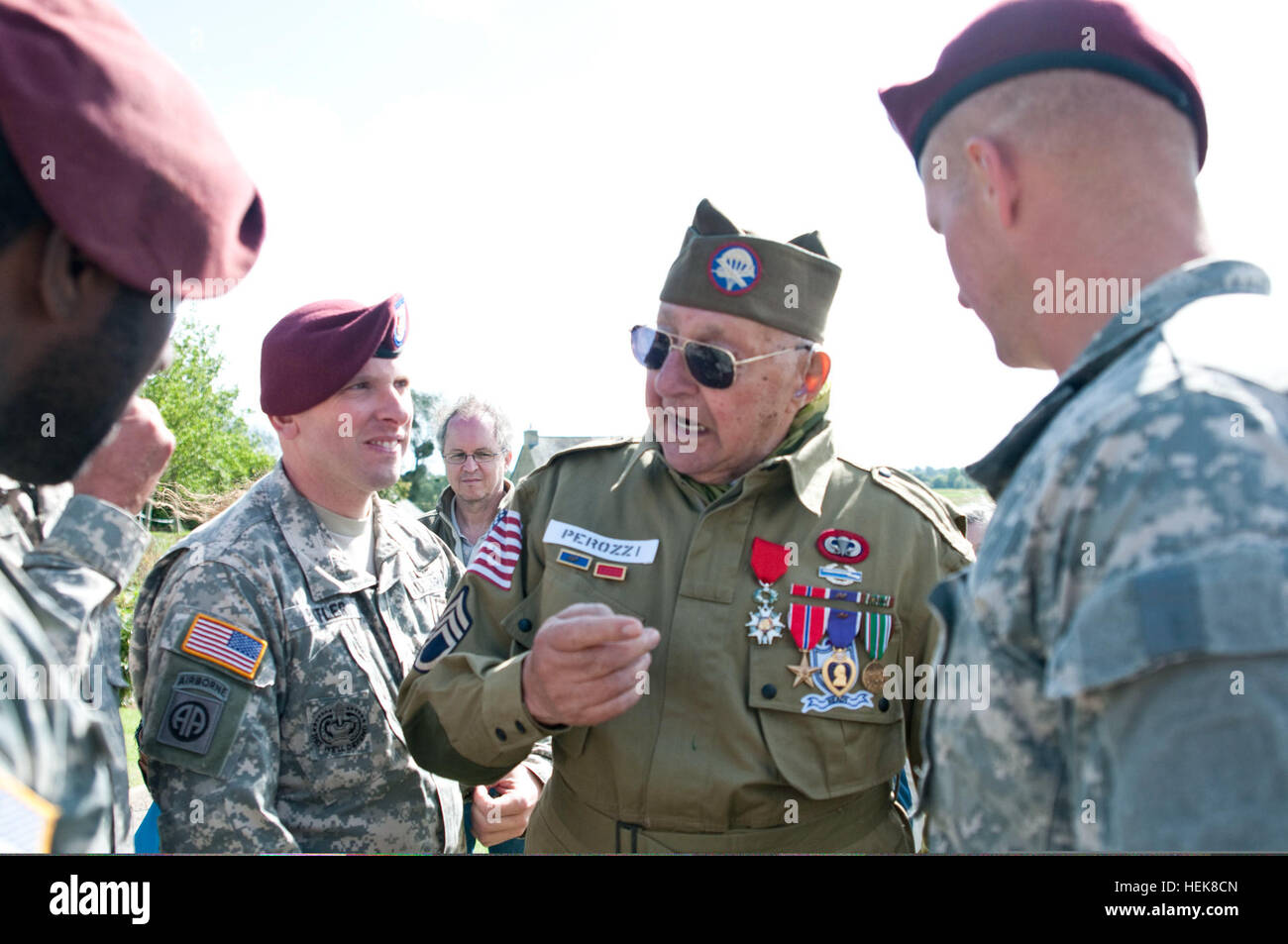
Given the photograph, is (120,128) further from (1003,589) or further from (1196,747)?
(1196,747)

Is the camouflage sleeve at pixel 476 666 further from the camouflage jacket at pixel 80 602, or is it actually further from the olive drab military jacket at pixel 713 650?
the camouflage jacket at pixel 80 602

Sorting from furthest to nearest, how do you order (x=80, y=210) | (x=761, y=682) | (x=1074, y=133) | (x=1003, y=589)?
(x=761, y=682) → (x=1074, y=133) → (x=1003, y=589) → (x=80, y=210)

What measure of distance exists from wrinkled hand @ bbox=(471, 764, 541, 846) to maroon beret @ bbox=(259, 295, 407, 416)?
4.33ft

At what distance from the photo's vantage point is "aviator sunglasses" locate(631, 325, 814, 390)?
236 centimetres

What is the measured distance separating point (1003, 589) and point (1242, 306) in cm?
47

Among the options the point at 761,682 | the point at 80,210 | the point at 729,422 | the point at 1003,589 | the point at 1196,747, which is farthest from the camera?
the point at 729,422

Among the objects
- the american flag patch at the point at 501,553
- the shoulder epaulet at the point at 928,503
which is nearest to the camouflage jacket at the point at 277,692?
the american flag patch at the point at 501,553

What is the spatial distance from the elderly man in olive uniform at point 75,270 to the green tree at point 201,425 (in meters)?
1.14

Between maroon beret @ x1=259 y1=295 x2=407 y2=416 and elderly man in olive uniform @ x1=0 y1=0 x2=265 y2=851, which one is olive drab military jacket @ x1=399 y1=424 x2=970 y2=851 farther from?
elderly man in olive uniform @ x1=0 y1=0 x2=265 y2=851

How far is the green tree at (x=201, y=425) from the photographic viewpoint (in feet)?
8.99

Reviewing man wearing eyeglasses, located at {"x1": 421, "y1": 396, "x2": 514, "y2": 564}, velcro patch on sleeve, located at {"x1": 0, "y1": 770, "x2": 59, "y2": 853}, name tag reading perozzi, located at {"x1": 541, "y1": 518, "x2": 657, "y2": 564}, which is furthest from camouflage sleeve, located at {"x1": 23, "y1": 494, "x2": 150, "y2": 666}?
man wearing eyeglasses, located at {"x1": 421, "y1": 396, "x2": 514, "y2": 564}
